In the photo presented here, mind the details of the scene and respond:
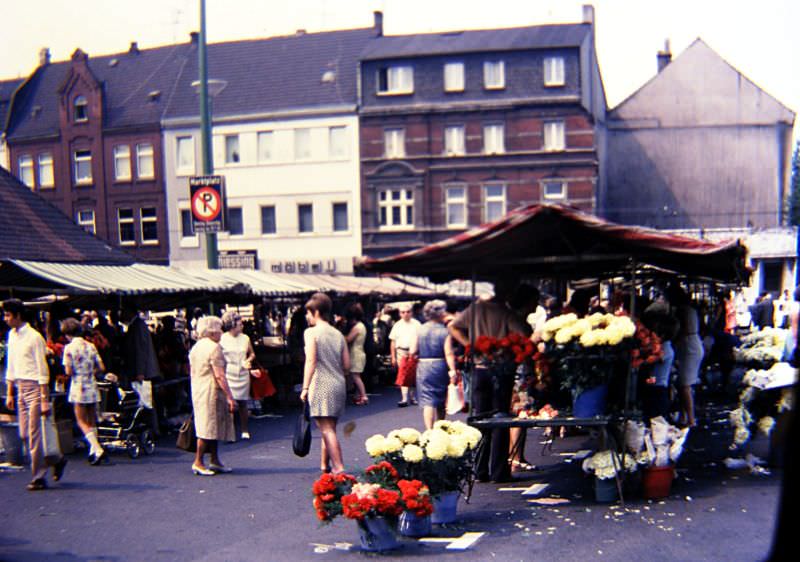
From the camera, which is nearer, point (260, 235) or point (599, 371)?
point (599, 371)

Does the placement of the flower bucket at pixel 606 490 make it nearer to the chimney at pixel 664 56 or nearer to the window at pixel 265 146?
the window at pixel 265 146

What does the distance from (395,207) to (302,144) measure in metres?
5.37

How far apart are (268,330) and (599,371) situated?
26.5m

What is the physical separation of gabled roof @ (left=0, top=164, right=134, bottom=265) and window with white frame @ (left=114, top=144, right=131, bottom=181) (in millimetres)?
27452

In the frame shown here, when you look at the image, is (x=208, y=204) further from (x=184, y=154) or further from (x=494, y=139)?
(x=184, y=154)

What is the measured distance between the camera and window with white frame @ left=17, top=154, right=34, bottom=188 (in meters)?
49.8

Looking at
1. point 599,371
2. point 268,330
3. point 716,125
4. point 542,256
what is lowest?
point 268,330

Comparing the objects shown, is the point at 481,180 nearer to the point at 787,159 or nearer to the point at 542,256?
the point at 787,159

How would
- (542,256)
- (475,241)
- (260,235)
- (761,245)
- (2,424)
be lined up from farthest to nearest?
(260,235), (761,245), (2,424), (542,256), (475,241)

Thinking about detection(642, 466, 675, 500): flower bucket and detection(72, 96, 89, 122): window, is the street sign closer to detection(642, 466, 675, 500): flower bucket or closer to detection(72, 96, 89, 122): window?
→ detection(642, 466, 675, 500): flower bucket

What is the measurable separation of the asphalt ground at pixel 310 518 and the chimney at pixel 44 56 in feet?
153

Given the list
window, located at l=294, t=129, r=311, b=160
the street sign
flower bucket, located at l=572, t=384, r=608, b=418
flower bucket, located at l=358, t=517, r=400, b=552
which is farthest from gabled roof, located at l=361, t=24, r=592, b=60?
flower bucket, located at l=358, t=517, r=400, b=552

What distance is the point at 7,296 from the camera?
15.2 metres

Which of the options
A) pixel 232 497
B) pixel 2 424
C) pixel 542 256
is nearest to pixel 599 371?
pixel 542 256
